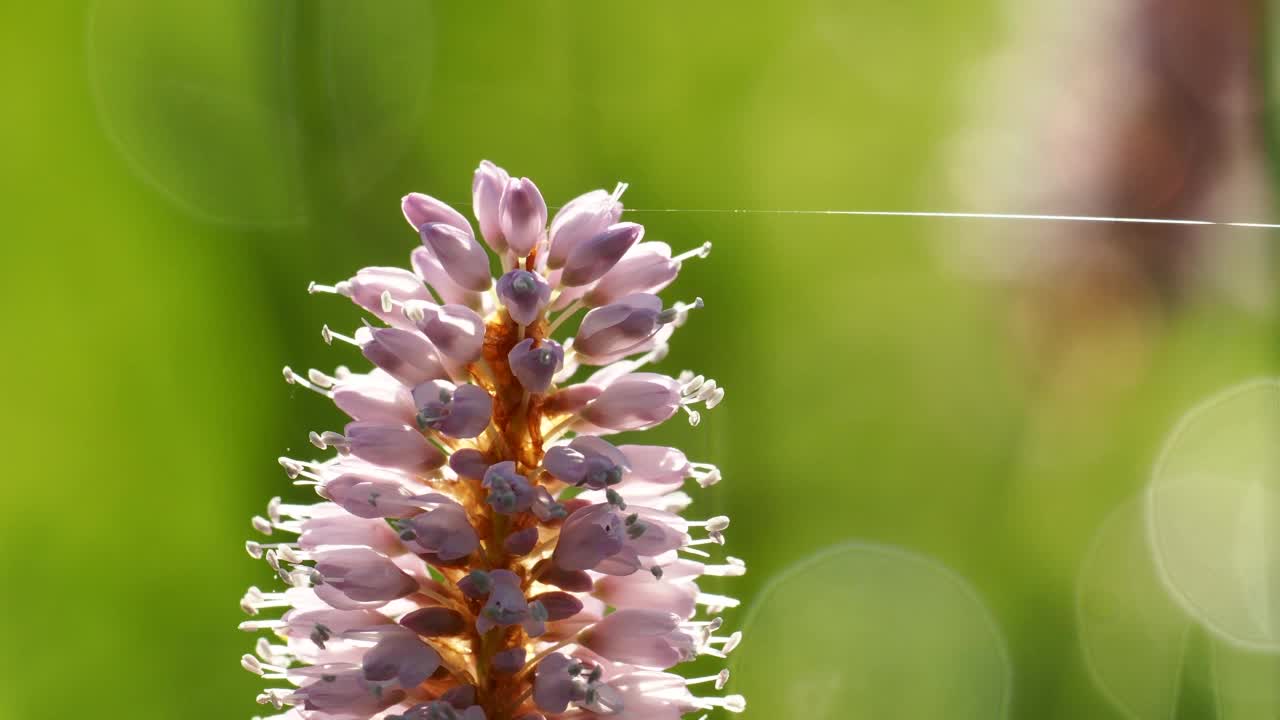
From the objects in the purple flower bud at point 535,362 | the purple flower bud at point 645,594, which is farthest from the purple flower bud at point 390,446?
the purple flower bud at point 645,594

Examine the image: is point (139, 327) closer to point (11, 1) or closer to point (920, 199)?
point (11, 1)

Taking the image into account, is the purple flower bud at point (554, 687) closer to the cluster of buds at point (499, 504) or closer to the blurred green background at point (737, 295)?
the cluster of buds at point (499, 504)

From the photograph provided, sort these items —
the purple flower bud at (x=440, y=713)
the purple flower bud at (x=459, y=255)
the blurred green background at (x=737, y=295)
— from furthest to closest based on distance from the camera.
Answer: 1. the blurred green background at (x=737, y=295)
2. the purple flower bud at (x=459, y=255)
3. the purple flower bud at (x=440, y=713)

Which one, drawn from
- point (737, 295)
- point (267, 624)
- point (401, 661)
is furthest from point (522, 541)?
point (737, 295)

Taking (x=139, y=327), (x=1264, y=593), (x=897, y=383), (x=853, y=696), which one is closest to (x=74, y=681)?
(x=139, y=327)

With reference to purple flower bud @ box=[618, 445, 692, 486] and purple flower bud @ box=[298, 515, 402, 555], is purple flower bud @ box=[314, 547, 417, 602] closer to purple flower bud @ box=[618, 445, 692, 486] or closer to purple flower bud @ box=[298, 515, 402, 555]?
purple flower bud @ box=[298, 515, 402, 555]

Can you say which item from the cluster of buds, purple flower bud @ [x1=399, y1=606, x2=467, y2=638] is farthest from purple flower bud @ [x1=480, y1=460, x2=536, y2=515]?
purple flower bud @ [x1=399, y1=606, x2=467, y2=638]
